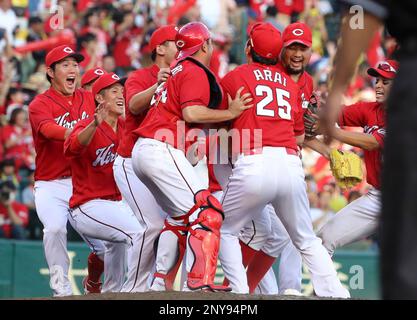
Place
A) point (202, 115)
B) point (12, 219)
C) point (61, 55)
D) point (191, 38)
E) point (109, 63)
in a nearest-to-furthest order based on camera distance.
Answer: point (202, 115), point (191, 38), point (61, 55), point (12, 219), point (109, 63)

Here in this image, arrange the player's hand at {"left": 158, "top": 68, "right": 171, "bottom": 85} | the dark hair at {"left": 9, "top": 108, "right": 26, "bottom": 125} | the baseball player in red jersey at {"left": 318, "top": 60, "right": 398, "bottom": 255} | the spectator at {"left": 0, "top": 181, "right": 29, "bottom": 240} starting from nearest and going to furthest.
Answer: the player's hand at {"left": 158, "top": 68, "right": 171, "bottom": 85} < the baseball player in red jersey at {"left": 318, "top": 60, "right": 398, "bottom": 255} < the spectator at {"left": 0, "top": 181, "right": 29, "bottom": 240} < the dark hair at {"left": 9, "top": 108, "right": 26, "bottom": 125}

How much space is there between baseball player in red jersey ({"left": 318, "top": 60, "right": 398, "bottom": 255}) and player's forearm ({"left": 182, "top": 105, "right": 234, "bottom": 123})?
123cm

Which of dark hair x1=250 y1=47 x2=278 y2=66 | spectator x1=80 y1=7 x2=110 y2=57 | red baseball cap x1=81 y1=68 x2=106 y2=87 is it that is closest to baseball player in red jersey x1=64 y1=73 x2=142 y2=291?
red baseball cap x1=81 y1=68 x2=106 y2=87

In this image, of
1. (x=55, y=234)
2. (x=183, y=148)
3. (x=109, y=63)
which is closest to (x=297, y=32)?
(x=183, y=148)

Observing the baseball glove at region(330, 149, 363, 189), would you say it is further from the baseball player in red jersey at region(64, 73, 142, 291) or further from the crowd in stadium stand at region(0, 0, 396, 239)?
the crowd in stadium stand at region(0, 0, 396, 239)

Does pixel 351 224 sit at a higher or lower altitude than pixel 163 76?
lower

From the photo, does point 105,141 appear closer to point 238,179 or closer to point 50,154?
point 50,154

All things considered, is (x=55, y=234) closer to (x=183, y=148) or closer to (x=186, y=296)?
(x=183, y=148)

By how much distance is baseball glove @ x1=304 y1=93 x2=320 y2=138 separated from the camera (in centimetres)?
749

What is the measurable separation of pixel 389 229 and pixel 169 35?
4964mm

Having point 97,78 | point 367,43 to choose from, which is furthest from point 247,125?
point 367,43

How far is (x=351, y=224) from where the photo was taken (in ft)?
24.3

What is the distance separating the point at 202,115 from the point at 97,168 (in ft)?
6.05

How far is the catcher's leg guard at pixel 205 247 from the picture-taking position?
240 inches
